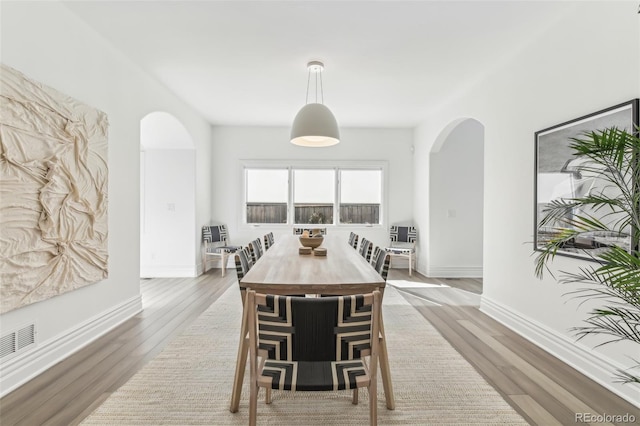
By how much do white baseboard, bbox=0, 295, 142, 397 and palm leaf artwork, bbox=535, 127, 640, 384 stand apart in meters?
3.09

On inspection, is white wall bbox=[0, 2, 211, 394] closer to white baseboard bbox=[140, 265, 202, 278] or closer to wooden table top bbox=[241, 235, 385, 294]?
wooden table top bbox=[241, 235, 385, 294]

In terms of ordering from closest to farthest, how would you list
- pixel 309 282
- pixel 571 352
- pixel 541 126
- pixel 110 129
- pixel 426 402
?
pixel 309 282 < pixel 426 402 < pixel 571 352 < pixel 541 126 < pixel 110 129

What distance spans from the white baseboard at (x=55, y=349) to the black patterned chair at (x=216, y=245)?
7.63ft

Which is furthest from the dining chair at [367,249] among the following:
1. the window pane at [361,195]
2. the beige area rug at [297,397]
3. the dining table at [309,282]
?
the window pane at [361,195]

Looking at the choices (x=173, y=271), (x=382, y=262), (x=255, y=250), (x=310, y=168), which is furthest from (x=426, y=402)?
(x=310, y=168)

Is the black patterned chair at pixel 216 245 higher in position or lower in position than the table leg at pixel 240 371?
higher

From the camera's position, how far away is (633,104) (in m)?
2.04

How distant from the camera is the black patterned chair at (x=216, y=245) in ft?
18.9

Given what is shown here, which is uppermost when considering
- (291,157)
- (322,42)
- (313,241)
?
(322,42)

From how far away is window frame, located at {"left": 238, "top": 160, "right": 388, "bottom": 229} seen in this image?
6.46 m

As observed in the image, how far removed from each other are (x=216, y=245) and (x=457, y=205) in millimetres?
4194

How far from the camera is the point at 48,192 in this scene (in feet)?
7.87

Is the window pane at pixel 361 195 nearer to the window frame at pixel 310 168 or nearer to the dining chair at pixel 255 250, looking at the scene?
the window frame at pixel 310 168

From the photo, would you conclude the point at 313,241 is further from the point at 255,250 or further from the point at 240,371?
the point at 240,371
